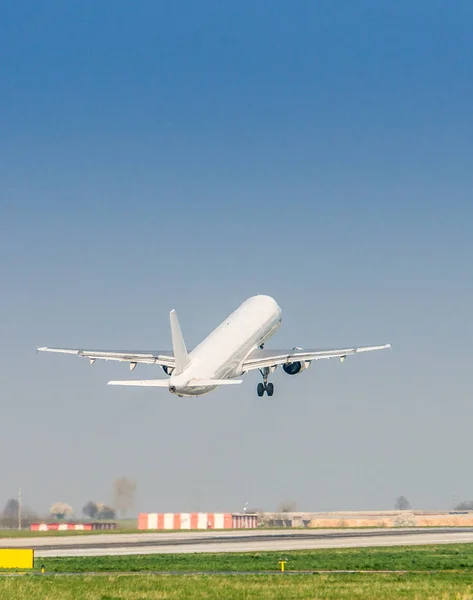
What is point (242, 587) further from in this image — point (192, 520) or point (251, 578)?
point (192, 520)

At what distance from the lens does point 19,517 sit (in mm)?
186125

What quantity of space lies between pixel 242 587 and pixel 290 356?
205ft

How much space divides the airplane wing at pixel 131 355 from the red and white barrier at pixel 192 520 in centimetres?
6952

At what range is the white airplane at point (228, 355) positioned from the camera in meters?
109

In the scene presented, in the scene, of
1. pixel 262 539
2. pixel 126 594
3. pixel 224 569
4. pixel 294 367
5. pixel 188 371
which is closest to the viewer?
pixel 126 594

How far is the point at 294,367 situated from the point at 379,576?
58555 millimetres

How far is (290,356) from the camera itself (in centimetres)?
12662

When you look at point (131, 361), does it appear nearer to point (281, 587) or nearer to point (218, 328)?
point (218, 328)

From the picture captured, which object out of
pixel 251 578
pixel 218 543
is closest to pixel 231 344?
pixel 218 543

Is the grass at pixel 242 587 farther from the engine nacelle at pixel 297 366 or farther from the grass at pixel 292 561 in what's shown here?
the engine nacelle at pixel 297 366

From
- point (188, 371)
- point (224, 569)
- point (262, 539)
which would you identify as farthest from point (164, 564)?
point (262, 539)

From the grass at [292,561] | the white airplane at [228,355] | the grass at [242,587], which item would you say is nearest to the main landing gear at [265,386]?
the white airplane at [228,355]

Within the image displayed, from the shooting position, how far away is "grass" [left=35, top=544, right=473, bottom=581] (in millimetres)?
81375

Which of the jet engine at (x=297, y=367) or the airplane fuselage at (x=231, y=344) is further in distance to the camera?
the jet engine at (x=297, y=367)
